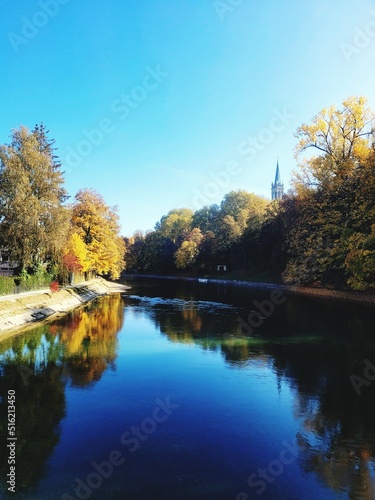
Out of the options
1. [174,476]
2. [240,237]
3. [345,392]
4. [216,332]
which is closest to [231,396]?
[345,392]

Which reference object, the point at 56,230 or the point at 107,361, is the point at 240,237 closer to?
the point at 56,230

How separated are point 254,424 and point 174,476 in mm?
3757

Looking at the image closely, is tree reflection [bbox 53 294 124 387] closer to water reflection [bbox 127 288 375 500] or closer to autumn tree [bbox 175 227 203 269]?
water reflection [bbox 127 288 375 500]

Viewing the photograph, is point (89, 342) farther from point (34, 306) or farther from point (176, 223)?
point (176, 223)

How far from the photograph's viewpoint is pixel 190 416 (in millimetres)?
11383

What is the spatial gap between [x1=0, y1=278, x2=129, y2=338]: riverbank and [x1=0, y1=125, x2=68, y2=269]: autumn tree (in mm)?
5285

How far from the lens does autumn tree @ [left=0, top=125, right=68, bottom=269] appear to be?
123 feet

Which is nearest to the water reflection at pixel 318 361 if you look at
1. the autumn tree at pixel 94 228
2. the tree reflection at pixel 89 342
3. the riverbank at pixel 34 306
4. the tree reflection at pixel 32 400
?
the tree reflection at pixel 89 342

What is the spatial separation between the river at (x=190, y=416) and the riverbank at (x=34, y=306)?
3144 millimetres

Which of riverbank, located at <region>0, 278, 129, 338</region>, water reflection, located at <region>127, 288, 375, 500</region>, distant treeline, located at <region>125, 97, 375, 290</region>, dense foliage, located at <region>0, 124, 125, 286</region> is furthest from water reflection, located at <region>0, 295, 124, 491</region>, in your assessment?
distant treeline, located at <region>125, 97, 375, 290</region>

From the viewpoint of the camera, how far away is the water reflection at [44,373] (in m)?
9.01

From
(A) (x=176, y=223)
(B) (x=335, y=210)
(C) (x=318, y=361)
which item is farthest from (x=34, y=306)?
(A) (x=176, y=223)

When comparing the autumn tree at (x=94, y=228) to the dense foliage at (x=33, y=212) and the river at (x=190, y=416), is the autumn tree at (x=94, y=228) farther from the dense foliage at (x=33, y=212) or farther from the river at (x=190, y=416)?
the river at (x=190, y=416)

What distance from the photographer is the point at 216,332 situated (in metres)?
25.3
